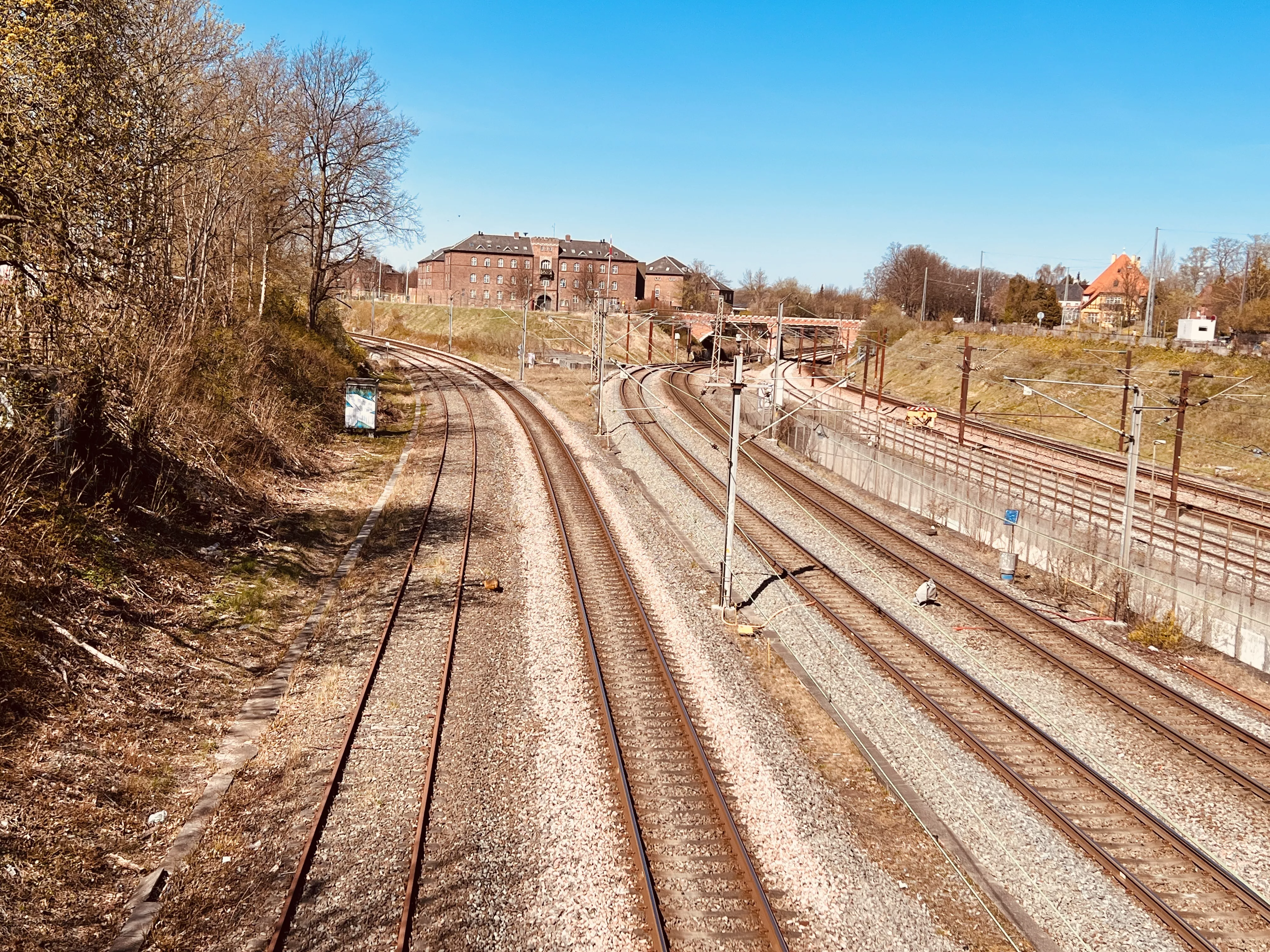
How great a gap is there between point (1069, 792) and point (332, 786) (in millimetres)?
9812

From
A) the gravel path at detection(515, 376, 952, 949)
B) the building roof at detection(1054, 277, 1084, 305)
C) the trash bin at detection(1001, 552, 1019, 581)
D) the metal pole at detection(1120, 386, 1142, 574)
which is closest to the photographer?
the gravel path at detection(515, 376, 952, 949)

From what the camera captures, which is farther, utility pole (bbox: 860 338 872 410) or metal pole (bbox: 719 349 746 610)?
utility pole (bbox: 860 338 872 410)

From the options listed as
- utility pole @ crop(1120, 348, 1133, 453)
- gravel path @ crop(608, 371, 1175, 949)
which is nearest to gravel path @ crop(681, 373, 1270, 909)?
gravel path @ crop(608, 371, 1175, 949)

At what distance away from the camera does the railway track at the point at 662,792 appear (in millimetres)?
8719

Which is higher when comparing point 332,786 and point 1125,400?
point 1125,400

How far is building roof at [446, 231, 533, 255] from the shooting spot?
111875mm

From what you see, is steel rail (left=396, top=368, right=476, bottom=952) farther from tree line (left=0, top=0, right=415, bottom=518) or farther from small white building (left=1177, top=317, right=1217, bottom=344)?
small white building (left=1177, top=317, right=1217, bottom=344)

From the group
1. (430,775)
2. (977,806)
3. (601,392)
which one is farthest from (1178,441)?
(430,775)

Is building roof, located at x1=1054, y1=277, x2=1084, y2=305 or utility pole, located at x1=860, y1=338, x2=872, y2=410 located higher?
building roof, located at x1=1054, y1=277, x2=1084, y2=305

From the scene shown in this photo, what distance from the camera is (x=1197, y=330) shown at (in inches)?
2023

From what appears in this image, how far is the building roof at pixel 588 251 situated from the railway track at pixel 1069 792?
98.5 meters

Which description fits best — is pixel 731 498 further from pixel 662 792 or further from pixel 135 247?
pixel 135 247

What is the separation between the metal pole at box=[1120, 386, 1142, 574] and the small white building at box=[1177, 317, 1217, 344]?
125 feet

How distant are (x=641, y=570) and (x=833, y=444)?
17.5 meters
